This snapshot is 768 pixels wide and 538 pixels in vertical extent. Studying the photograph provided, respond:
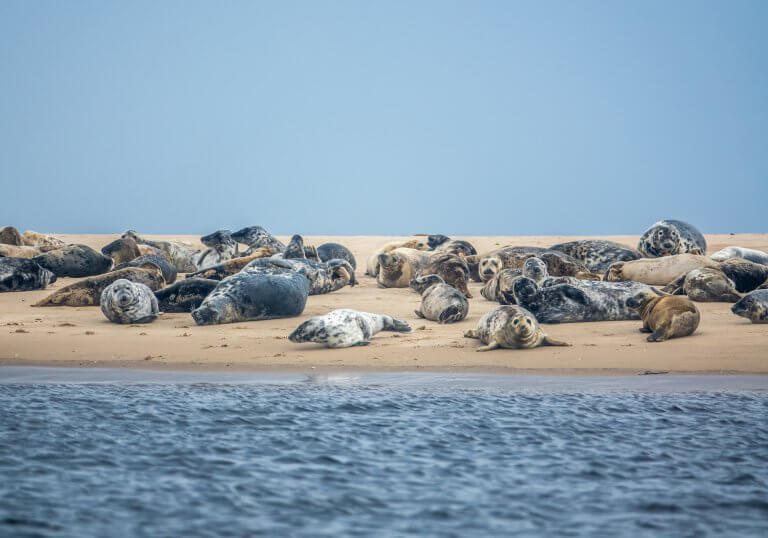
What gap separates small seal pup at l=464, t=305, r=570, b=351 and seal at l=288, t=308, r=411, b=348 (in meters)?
1.29

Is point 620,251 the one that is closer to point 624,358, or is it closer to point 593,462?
point 624,358

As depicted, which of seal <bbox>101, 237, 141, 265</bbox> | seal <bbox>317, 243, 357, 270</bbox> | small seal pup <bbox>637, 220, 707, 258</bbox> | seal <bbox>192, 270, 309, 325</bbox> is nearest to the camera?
seal <bbox>192, 270, 309, 325</bbox>

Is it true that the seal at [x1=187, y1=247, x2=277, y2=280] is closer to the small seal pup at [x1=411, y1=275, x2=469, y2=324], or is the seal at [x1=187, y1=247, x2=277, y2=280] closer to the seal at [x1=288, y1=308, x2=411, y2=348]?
the small seal pup at [x1=411, y1=275, x2=469, y2=324]

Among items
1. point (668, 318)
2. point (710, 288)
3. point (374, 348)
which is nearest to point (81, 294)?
point (374, 348)

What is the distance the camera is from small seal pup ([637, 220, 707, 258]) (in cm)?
1820

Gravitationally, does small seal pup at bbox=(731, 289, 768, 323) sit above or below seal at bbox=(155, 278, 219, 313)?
below

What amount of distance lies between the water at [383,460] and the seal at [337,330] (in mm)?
1779

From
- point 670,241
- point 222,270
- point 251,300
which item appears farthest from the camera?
point 670,241

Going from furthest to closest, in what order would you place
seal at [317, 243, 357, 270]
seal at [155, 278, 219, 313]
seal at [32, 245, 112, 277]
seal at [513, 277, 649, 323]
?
1. seal at [317, 243, 357, 270]
2. seal at [32, 245, 112, 277]
3. seal at [155, 278, 219, 313]
4. seal at [513, 277, 649, 323]

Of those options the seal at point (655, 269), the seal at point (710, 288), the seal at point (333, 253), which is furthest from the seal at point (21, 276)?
the seal at point (710, 288)

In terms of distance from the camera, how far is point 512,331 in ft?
30.2

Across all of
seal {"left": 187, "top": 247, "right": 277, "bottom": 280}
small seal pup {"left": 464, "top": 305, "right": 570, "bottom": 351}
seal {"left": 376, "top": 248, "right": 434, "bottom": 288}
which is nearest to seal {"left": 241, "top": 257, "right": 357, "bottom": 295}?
seal {"left": 187, "top": 247, "right": 277, "bottom": 280}

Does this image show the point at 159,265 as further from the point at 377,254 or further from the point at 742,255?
the point at 742,255

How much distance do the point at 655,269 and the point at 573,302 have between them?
4267 mm
